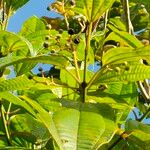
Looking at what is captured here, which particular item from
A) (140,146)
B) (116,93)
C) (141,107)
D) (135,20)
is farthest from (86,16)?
(135,20)

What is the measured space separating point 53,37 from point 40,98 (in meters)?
0.24

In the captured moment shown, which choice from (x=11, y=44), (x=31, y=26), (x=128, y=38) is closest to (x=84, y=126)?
(x=128, y=38)

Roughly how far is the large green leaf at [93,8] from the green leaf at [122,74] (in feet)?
0.44

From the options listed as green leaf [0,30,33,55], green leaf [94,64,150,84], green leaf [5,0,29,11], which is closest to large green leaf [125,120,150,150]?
green leaf [94,64,150,84]

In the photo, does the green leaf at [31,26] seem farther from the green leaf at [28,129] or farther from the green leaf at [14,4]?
the green leaf at [28,129]

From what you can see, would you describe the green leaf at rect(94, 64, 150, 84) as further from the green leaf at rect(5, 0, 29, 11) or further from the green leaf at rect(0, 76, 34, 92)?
the green leaf at rect(5, 0, 29, 11)

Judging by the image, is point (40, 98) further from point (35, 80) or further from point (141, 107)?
point (141, 107)

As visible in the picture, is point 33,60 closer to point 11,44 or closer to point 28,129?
point 11,44

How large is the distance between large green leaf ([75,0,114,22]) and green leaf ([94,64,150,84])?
13 cm

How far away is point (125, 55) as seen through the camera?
54.1 inches

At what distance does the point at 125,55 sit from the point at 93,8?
14 cm

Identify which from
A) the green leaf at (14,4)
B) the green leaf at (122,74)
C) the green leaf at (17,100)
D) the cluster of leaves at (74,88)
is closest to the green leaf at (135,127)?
the cluster of leaves at (74,88)

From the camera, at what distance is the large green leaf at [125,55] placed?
4.38ft

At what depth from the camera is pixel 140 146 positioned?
1338mm
